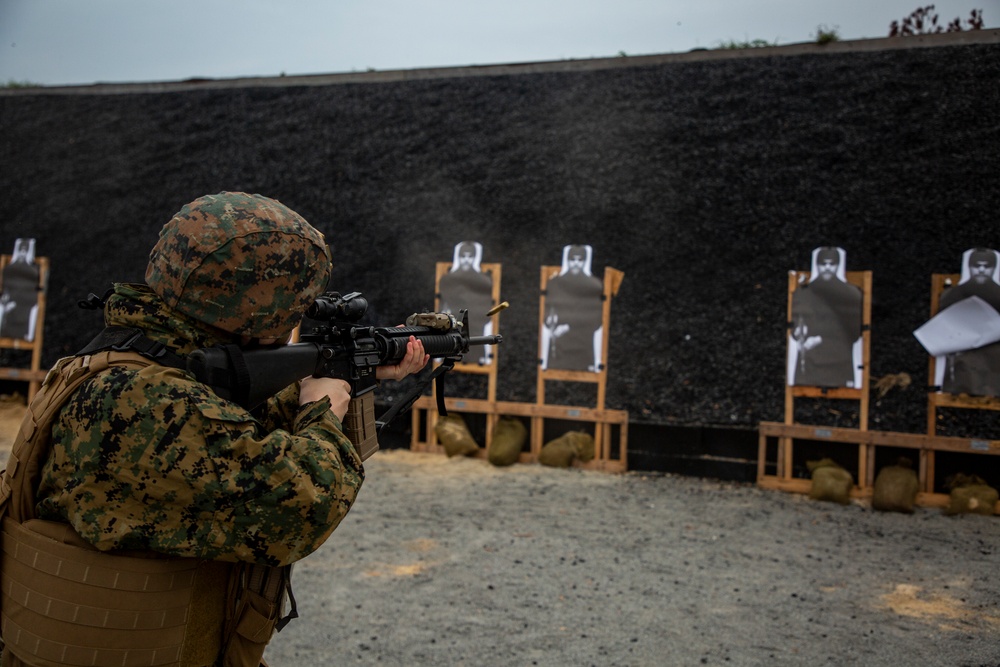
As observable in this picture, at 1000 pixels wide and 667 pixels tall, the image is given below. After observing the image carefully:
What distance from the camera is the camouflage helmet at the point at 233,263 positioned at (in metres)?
1.57

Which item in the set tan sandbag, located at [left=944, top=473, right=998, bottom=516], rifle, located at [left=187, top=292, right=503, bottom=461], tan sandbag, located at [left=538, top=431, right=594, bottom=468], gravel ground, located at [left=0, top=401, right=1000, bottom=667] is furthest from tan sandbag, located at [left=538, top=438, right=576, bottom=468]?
rifle, located at [left=187, top=292, right=503, bottom=461]

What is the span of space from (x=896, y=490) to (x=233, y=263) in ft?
20.2

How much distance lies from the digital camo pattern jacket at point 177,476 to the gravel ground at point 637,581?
7.30 feet

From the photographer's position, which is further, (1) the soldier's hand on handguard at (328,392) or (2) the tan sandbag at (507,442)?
(2) the tan sandbag at (507,442)

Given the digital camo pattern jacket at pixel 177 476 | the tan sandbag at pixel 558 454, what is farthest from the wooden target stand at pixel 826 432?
the digital camo pattern jacket at pixel 177 476

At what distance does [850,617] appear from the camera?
3984 mm

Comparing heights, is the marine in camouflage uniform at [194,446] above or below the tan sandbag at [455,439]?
above

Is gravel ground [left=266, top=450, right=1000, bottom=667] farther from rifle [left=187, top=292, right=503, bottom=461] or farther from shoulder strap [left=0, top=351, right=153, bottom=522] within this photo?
shoulder strap [left=0, top=351, right=153, bottom=522]

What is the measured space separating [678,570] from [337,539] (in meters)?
2.41

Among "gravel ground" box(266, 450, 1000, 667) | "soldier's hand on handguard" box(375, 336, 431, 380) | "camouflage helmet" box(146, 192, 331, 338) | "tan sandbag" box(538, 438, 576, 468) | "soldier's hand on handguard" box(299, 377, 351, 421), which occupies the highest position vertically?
"camouflage helmet" box(146, 192, 331, 338)

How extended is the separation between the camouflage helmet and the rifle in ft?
0.30

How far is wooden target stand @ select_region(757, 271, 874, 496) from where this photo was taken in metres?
6.55

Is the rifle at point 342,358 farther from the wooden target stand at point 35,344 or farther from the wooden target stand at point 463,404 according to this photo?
the wooden target stand at point 35,344

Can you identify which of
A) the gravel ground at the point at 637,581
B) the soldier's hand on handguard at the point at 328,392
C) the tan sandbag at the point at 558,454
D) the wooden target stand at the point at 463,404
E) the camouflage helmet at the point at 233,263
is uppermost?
the camouflage helmet at the point at 233,263
